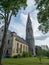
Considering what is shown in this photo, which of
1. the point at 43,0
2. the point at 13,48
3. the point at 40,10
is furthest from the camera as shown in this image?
the point at 13,48

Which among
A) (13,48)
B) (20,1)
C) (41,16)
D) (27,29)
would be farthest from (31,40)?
(20,1)

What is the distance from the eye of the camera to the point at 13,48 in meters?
74.4

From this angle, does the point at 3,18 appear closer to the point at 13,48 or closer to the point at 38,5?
the point at 38,5

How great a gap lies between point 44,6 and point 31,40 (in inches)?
3634

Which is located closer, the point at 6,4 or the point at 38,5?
the point at 6,4

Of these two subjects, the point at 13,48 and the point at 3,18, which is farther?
the point at 13,48

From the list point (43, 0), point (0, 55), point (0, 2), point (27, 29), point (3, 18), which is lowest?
point (0, 55)

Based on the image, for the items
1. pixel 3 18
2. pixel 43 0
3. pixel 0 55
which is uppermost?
pixel 43 0

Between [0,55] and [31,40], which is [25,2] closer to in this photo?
[0,55]

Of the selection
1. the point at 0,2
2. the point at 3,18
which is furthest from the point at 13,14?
the point at 0,2

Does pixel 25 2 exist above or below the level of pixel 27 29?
below

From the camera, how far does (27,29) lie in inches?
5044

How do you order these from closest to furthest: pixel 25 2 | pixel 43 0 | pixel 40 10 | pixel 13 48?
pixel 25 2 → pixel 43 0 → pixel 40 10 → pixel 13 48

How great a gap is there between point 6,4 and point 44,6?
8.86m
